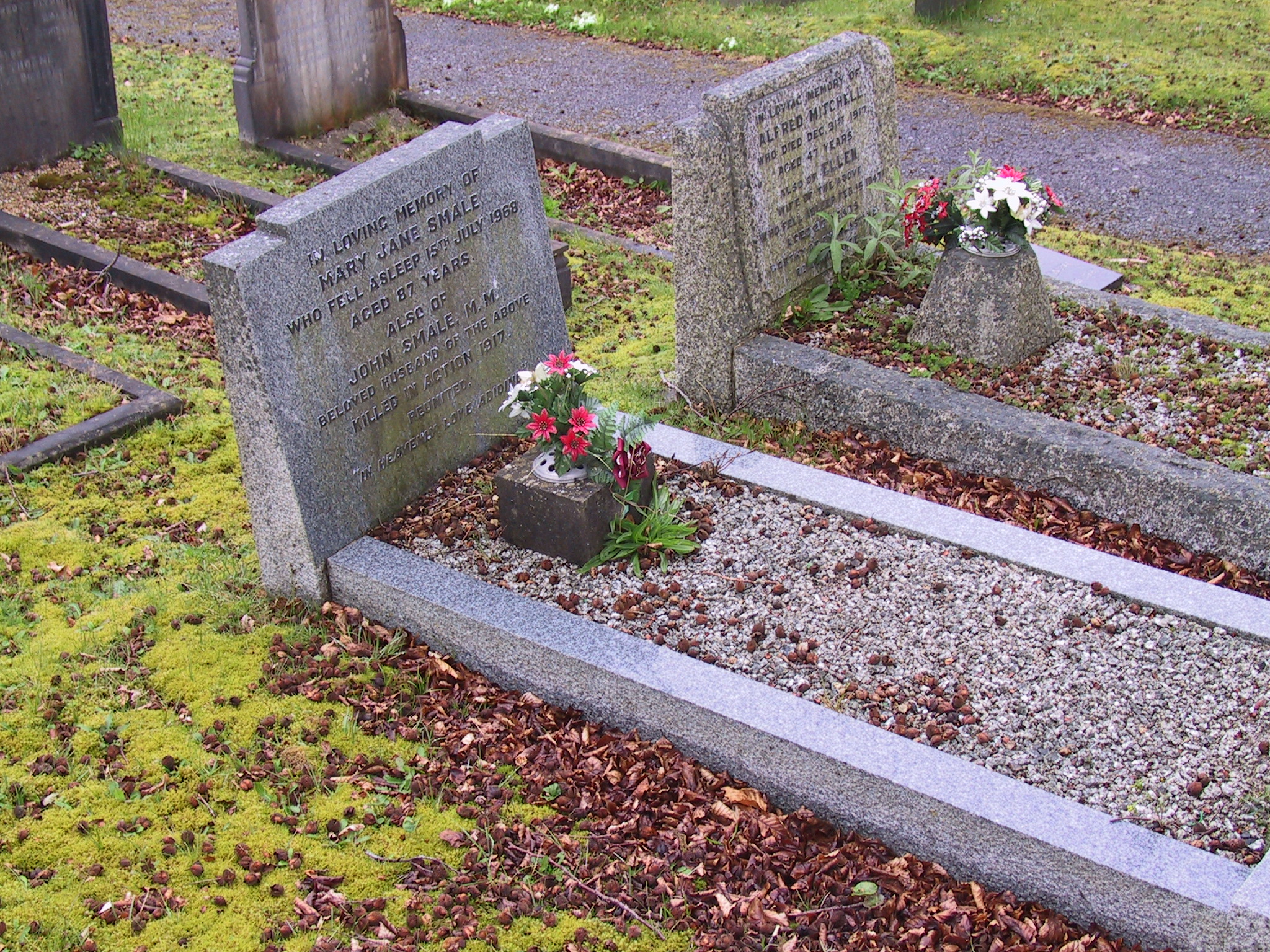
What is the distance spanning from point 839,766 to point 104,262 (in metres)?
5.57

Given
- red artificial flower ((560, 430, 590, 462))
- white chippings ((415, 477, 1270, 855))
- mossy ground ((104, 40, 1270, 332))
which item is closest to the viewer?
white chippings ((415, 477, 1270, 855))

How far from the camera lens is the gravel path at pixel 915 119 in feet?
28.5

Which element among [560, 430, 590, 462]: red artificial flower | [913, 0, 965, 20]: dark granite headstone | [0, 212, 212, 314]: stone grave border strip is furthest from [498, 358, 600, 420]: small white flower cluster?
[913, 0, 965, 20]: dark granite headstone

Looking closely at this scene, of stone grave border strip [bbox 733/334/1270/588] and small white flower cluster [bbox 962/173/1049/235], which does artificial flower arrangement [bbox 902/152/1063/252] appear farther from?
stone grave border strip [bbox 733/334/1270/588]

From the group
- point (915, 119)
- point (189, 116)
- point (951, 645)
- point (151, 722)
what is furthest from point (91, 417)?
point (915, 119)

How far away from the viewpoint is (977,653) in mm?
4312

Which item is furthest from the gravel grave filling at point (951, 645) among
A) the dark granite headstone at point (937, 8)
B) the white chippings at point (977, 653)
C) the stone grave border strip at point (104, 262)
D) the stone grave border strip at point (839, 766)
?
the dark granite headstone at point (937, 8)

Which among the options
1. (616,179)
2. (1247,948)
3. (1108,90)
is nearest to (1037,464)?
(1247,948)

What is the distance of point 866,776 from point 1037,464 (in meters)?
2.06

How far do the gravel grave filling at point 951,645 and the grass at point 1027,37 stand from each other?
7.11m

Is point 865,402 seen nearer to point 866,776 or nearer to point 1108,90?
point 866,776

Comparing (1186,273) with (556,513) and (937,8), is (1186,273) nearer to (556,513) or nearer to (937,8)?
(556,513)

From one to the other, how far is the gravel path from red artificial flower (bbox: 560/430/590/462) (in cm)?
523

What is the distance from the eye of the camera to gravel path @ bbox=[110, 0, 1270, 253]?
8.67m
